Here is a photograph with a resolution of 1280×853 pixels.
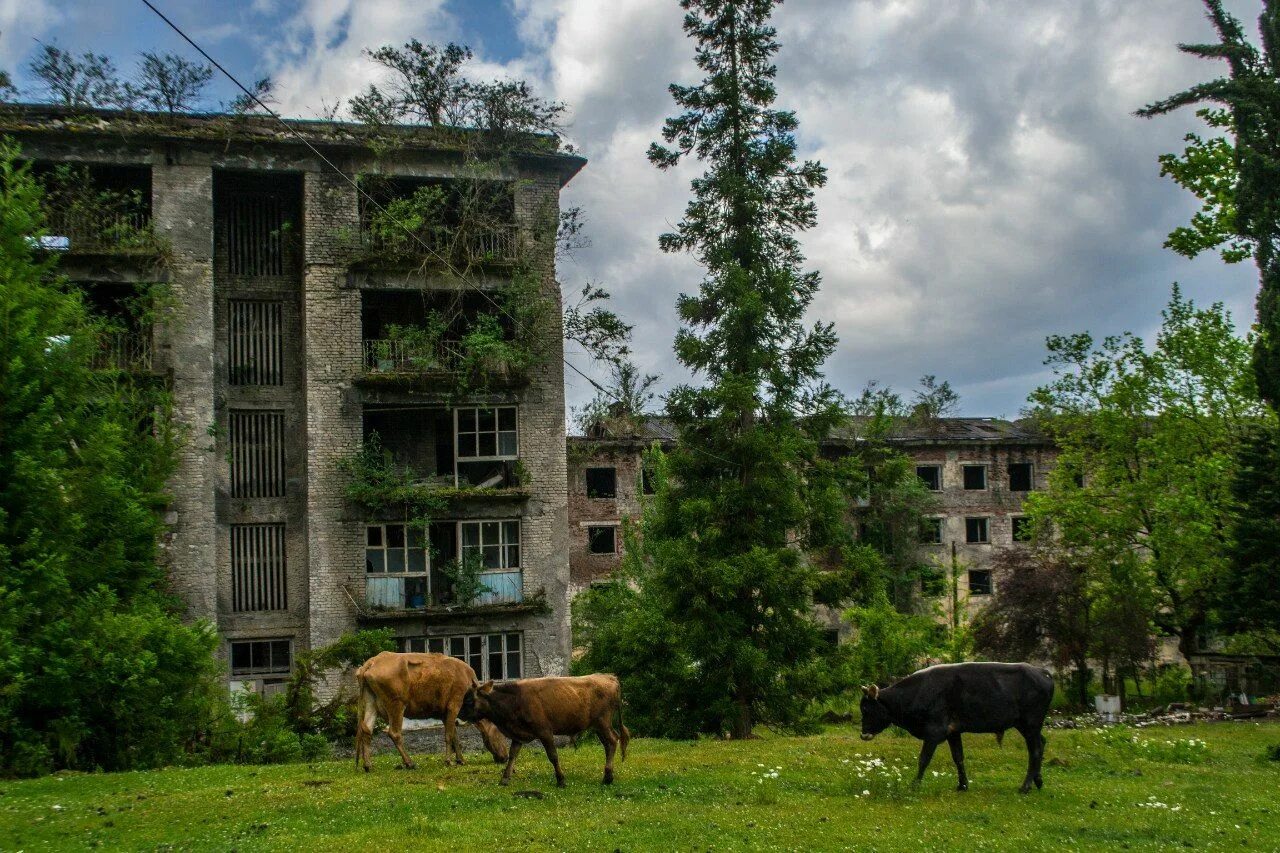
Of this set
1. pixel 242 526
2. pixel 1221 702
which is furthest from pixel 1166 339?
pixel 242 526

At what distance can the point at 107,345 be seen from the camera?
1302 inches

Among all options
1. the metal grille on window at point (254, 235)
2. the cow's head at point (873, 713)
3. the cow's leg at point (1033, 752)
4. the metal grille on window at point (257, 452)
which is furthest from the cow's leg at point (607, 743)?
the metal grille on window at point (254, 235)

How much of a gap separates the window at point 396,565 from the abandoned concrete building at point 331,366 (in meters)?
0.06

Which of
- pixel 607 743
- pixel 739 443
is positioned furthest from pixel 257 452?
pixel 607 743

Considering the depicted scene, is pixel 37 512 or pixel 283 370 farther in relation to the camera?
pixel 283 370

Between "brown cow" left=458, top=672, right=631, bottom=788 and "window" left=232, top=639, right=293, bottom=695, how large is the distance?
20.9m

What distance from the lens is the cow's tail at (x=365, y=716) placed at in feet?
57.1

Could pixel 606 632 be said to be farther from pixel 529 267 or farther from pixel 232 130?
pixel 232 130

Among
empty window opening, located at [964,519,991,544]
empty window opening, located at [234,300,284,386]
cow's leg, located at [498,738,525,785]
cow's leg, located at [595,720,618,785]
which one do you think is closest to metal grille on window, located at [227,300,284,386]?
empty window opening, located at [234,300,284,386]

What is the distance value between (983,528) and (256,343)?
38.1 m

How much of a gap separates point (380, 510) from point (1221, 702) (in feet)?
101

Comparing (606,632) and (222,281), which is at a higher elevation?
(222,281)

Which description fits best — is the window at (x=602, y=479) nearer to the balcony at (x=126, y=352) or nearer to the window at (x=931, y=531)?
the window at (x=931, y=531)

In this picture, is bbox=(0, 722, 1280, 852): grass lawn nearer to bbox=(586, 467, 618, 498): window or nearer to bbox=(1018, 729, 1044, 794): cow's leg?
bbox=(1018, 729, 1044, 794): cow's leg
